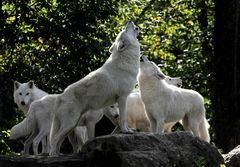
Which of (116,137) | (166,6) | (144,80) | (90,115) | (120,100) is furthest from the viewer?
(166,6)

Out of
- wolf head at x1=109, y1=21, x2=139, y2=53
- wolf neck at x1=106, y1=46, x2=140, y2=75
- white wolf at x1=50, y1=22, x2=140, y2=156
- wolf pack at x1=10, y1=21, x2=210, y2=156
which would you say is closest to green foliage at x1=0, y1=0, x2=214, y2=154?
wolf pack at x1=10, y1=21, x2=210, y2=156

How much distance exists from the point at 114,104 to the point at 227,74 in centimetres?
259

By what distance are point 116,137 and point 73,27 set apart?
292 inches

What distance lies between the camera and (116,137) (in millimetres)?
7902

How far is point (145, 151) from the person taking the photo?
7.90 meters

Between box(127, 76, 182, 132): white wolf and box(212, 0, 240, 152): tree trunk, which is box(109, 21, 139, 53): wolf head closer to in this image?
box(127, 76, 182, 132): white wolf

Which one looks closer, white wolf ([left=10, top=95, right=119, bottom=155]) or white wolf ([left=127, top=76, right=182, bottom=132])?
white wolf ([left=10, top=95, right=119, bottom=155])

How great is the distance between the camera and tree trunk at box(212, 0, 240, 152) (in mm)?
12586

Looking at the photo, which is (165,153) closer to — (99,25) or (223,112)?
(223,112)

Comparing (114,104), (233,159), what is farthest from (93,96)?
(114,104)

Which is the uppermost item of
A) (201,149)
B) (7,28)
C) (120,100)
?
(7,28)

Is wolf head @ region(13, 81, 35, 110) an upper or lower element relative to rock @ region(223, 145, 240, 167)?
upper

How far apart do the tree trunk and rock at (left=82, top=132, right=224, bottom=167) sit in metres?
4.07

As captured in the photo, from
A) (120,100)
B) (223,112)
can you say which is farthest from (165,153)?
(223,112)
